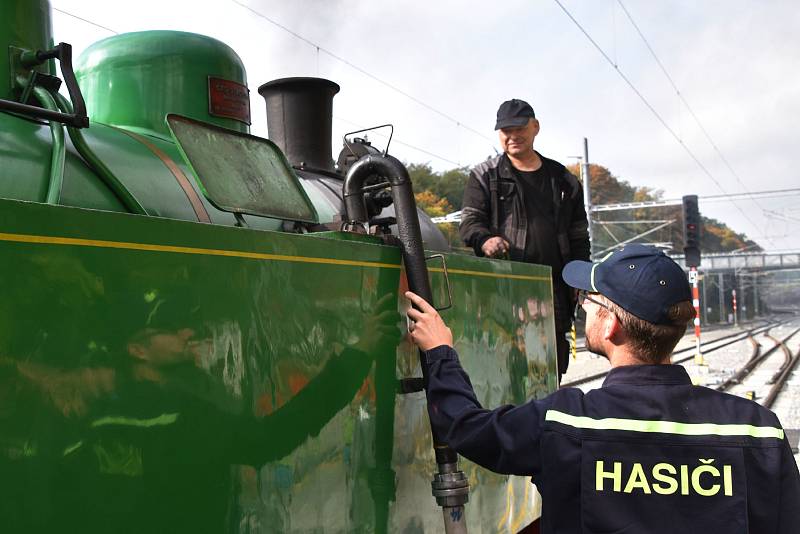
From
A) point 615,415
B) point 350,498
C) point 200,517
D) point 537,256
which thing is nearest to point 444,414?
point 350,498

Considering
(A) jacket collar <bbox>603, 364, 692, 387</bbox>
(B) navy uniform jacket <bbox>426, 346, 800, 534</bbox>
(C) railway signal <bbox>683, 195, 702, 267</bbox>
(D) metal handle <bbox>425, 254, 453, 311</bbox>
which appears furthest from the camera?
(C) railway signal <bbox>683, 195, 702, 267</bbox>

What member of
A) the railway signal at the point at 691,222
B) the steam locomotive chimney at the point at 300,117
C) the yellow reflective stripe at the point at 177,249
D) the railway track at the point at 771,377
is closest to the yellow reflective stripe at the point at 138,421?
the yellow reflective stripe at the point at 177,249

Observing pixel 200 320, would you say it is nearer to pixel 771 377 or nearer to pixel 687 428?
pixel 687 428

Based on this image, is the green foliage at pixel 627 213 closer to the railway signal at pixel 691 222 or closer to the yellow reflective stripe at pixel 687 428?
the railway signal at pixel 691 222

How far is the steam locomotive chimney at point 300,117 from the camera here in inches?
178

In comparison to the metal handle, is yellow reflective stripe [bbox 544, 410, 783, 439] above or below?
below

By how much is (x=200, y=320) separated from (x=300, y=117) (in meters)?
2.83

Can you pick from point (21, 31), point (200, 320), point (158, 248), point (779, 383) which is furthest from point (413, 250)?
point (779, 383)

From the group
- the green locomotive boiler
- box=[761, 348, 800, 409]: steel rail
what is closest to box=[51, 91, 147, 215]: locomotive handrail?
the green locomotive boiler

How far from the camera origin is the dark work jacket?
4.42 m

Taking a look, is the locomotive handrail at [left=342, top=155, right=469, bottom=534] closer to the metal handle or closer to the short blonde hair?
the metal handle

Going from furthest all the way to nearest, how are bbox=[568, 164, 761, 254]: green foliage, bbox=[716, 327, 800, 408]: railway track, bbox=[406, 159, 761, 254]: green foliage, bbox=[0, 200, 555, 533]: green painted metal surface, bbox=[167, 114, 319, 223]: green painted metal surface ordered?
bbox=[568, 164, 761, 254]: green foliage
bbox=[406, 159, 761, 254]: green foliage
bbox=[716, 327, 800, 408]: railway track
bbox=[167, 114, 319, 223]: green painted metal surface
bbox=[0, 200, 555, 533]: green painted metal surface

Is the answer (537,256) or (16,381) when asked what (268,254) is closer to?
(16,381)

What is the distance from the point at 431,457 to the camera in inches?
114
